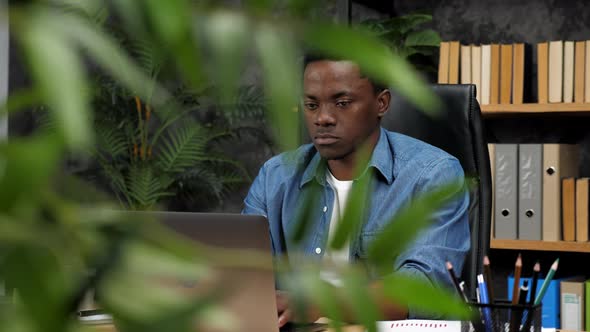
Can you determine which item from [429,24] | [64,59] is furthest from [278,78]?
[429,24]

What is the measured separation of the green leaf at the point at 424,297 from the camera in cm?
19

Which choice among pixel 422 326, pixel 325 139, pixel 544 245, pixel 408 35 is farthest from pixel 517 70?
pixel 422 326

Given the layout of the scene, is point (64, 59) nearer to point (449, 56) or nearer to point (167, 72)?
point (167, 72)

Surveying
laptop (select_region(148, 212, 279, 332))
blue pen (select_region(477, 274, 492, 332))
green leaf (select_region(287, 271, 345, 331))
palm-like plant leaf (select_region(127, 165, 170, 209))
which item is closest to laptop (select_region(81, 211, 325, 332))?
laptop (select_region(148, 212, 279, 332))

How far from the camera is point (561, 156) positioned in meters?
2.89

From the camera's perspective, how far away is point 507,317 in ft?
3.07

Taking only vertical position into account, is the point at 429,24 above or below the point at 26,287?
above

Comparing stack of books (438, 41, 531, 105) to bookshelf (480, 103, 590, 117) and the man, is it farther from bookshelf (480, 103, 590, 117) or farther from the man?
the man

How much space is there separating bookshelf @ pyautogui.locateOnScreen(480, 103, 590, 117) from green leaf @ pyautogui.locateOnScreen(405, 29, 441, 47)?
12.2 inches

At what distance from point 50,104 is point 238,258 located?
0.20 ft

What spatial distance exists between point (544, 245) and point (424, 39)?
84 cm

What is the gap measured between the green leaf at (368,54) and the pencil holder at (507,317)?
2.56 feet

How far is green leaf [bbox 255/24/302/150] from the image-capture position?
0.19 metres

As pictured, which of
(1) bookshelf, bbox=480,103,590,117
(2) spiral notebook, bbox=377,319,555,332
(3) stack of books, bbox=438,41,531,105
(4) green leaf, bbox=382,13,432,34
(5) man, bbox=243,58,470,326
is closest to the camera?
(2) spiral notebook, bbox=377,319,555,332
